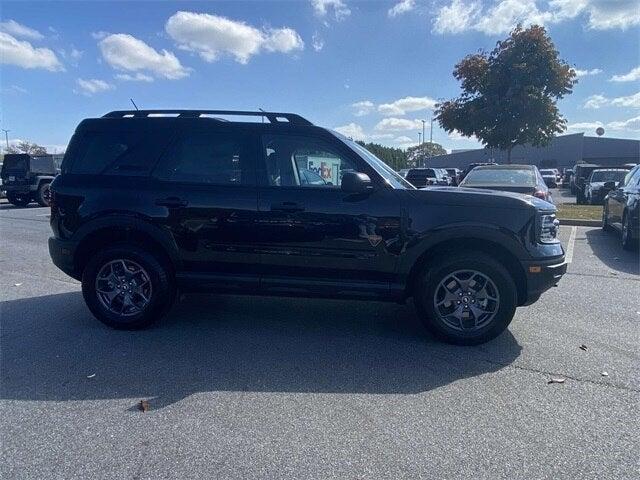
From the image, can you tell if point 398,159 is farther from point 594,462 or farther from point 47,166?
point 594,462

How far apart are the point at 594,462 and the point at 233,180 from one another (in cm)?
351

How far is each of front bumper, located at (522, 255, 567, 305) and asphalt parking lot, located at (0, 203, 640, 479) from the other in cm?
52

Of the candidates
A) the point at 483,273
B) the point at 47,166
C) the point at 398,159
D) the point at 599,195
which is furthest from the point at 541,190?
the point at 398,159

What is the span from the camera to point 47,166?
787 inches

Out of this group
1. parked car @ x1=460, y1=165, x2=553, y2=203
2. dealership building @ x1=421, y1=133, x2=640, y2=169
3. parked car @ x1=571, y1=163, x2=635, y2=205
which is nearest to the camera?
parked car @ x1=460, y1=165, x2=553, y2=203

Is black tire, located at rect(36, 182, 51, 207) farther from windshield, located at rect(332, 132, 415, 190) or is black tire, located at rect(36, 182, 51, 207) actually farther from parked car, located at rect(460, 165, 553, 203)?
windshield, located at rect(332, 132, 415, 190)

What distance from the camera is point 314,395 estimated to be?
3.28m

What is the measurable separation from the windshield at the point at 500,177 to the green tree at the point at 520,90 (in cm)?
1336

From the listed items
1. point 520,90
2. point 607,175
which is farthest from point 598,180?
point 520,90

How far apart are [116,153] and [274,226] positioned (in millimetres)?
1831

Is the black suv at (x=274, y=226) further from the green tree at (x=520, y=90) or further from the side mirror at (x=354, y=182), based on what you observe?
the green tree at (x=520, y=90)

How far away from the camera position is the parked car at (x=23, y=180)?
62.7 feet

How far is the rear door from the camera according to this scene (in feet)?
14.3

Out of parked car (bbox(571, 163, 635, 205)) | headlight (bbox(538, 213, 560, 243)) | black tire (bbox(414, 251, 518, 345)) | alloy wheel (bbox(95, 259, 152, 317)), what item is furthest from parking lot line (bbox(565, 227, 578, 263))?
parked car (bbox(571, 163, 635, 205))
